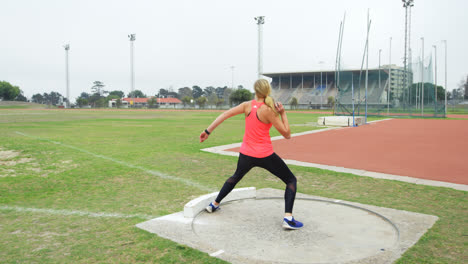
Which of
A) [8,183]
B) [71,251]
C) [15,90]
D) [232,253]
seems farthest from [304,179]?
[15,90]

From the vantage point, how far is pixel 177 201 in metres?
5.60

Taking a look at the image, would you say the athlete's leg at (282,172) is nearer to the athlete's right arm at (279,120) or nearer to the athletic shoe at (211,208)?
the athlete's right arm at (279,120)

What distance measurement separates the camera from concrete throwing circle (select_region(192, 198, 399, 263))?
362 centimetres

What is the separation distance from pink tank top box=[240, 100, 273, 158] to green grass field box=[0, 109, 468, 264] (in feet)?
4.56

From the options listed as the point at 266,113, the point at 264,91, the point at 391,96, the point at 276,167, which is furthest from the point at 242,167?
the point at 391,96

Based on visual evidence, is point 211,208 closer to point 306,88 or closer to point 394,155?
point 394,155

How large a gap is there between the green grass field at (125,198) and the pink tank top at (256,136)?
1.39m

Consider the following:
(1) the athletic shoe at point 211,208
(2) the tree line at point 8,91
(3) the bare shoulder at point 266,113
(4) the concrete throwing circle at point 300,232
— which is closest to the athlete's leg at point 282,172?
(4) the concrete throwing circle at point 300,232

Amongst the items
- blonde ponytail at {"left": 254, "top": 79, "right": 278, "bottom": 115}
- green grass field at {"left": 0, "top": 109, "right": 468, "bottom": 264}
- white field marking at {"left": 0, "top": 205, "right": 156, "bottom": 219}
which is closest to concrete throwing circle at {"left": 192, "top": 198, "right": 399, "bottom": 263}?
green grass field at {"left": 0, "top": 109, "right": 468, "bottom": 264}

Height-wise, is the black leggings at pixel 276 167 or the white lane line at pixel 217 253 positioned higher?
the black leggings at pixel 276 167

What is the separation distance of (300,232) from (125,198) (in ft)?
9.69

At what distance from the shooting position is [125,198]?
228 inches

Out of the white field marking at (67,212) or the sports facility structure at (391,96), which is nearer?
the white field marking at (67,212)

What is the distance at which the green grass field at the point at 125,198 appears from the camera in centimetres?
363
